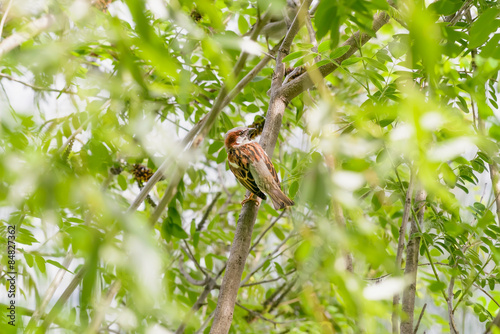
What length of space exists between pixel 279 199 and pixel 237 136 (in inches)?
21.7

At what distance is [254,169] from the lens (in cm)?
196

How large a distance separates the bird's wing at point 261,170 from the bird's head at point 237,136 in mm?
270

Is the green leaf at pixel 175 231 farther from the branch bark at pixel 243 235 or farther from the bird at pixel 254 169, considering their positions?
the branch bark at pixel 243 235

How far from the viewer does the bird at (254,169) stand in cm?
187

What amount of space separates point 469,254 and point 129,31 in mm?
1652

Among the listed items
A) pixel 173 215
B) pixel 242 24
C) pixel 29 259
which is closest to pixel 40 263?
pixel 29 259

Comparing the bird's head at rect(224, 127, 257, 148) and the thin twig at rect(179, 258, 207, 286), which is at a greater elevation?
the bird's head at rect(224, 127, 257, 148)

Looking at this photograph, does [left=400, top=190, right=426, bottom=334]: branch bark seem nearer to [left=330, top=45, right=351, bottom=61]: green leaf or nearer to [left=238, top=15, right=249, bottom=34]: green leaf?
[left=330, top=45, right=351, bottom=61]: green leaf

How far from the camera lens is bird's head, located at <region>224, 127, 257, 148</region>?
228 centimetres

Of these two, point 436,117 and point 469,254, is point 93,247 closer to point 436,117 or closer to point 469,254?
point 436,117

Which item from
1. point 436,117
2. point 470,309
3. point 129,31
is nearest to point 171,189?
point 436,117

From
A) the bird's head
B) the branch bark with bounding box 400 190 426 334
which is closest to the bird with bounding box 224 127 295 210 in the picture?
the bird's head

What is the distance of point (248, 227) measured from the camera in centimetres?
154

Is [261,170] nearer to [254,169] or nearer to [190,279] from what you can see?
[254,169]
